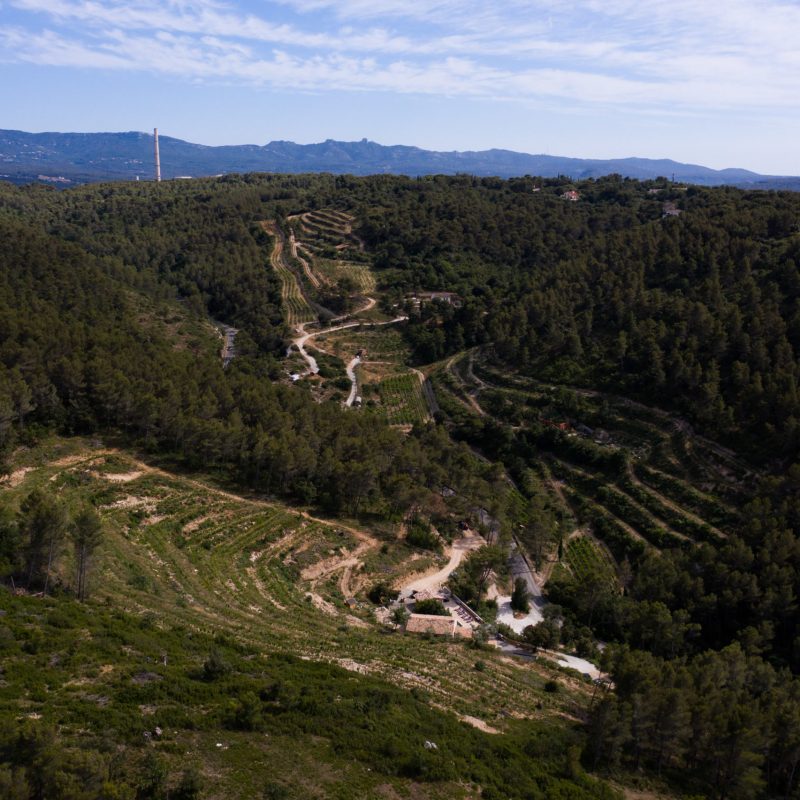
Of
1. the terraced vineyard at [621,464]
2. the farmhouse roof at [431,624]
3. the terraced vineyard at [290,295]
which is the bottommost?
the farmhouse roof at [431,624]

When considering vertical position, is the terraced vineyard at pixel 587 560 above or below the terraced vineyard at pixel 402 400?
below

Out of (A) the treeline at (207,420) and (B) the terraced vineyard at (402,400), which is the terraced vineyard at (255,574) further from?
(B) the terraced vineyard at (402,400)

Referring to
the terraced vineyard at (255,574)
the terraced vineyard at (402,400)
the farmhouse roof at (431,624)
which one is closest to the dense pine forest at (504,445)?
the terraced vineyard at (255,574)

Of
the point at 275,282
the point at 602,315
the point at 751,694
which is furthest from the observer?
the point at 275,282

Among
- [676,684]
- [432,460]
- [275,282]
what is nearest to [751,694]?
A: [676,684]

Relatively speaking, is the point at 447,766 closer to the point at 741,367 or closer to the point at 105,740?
the point at 105,740

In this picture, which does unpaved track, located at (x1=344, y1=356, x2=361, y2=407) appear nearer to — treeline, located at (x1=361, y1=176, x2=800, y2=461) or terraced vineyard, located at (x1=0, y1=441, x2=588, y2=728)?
treeline, located at (x1=361, y1=176, x2=800, y2=461)

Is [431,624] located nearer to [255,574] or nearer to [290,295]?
[255,574]

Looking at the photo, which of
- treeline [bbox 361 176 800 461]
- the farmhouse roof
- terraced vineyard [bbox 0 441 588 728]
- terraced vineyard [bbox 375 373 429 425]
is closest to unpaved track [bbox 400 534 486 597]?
terraced vineyard [bbox 0 441 588 728]
